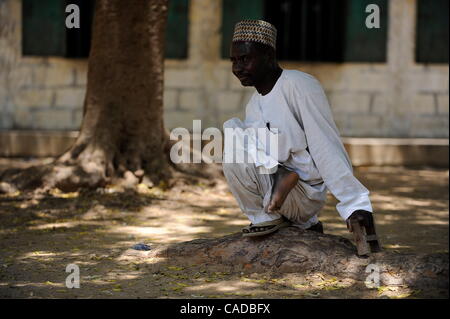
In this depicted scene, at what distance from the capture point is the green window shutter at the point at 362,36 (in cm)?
1091

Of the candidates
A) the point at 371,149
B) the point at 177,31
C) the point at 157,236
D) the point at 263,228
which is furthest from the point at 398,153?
the point at 263,228

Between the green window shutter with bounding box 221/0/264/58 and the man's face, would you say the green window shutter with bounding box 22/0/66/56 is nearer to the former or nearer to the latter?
the green window shutter with bounding box 221/0/264/58

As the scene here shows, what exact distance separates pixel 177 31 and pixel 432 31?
3.63 meters

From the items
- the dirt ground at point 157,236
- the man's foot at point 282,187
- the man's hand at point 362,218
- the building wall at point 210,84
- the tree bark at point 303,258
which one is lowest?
the dirt ground at point 157,236

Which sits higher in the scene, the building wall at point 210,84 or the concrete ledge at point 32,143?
the building wall at point 210,84

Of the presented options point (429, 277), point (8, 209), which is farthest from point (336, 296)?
point (8, 209)

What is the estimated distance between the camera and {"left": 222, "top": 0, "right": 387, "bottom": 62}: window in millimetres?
10953

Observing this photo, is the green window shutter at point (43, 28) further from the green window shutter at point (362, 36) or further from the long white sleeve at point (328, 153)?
the long white sleeve at point (328, 153)

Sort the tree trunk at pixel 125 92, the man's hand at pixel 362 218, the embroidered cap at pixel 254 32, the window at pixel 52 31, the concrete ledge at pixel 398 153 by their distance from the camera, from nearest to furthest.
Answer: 1. the man's hand at pixel 362 218
2. the embroidered cap at pixel 254 32
3. the tree trunk at pixel 125 92
4. the concrete ledge at pixel 398 153
5. the window at pixel 52 31

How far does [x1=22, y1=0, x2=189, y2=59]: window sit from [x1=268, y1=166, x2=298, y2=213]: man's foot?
6778 mm

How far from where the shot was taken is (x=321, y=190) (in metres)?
4.65

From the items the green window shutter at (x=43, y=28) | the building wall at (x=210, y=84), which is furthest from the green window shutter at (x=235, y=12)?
the green window shutter at (x=43, y=28)

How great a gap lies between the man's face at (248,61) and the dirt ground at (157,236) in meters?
1.18

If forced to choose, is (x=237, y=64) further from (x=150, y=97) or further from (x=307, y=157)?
(x=150, y=97)
